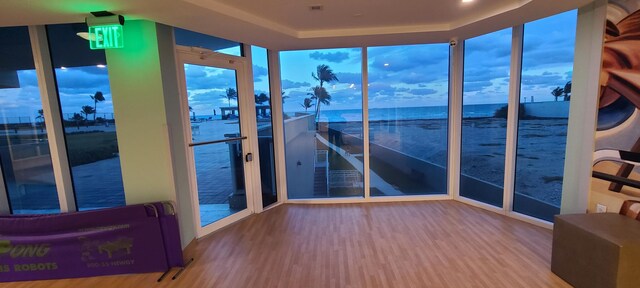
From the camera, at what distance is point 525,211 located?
3.61 metres

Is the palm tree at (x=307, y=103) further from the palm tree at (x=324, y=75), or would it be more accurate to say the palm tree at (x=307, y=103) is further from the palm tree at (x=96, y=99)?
the palm tree at (x=96, y=99)

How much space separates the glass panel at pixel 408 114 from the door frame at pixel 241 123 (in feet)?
6.46

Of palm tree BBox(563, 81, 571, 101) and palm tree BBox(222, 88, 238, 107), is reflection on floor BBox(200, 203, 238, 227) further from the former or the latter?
palm tree BBox(563, 81, 571, 101)

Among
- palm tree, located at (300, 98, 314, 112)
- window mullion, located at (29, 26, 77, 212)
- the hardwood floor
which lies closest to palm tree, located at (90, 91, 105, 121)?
window mullion, located at (29, 26, 77, 212)

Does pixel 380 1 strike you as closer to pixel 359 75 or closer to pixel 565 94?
pixel 359 75

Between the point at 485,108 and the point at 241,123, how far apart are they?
12.5ft

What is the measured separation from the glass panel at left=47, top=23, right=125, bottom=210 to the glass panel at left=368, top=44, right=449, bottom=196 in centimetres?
363

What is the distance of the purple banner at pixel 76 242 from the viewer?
2.50 metres

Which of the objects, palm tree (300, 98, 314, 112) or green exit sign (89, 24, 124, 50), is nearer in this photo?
green exit sign (89, 24, 124, 50)

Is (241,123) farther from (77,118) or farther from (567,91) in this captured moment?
(567,91)

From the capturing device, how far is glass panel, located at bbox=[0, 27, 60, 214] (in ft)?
9.23

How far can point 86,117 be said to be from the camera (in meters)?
3.01

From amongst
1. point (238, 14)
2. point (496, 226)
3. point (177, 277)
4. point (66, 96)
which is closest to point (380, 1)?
point (238, 14)

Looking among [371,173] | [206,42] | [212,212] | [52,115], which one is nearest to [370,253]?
[371,173]
